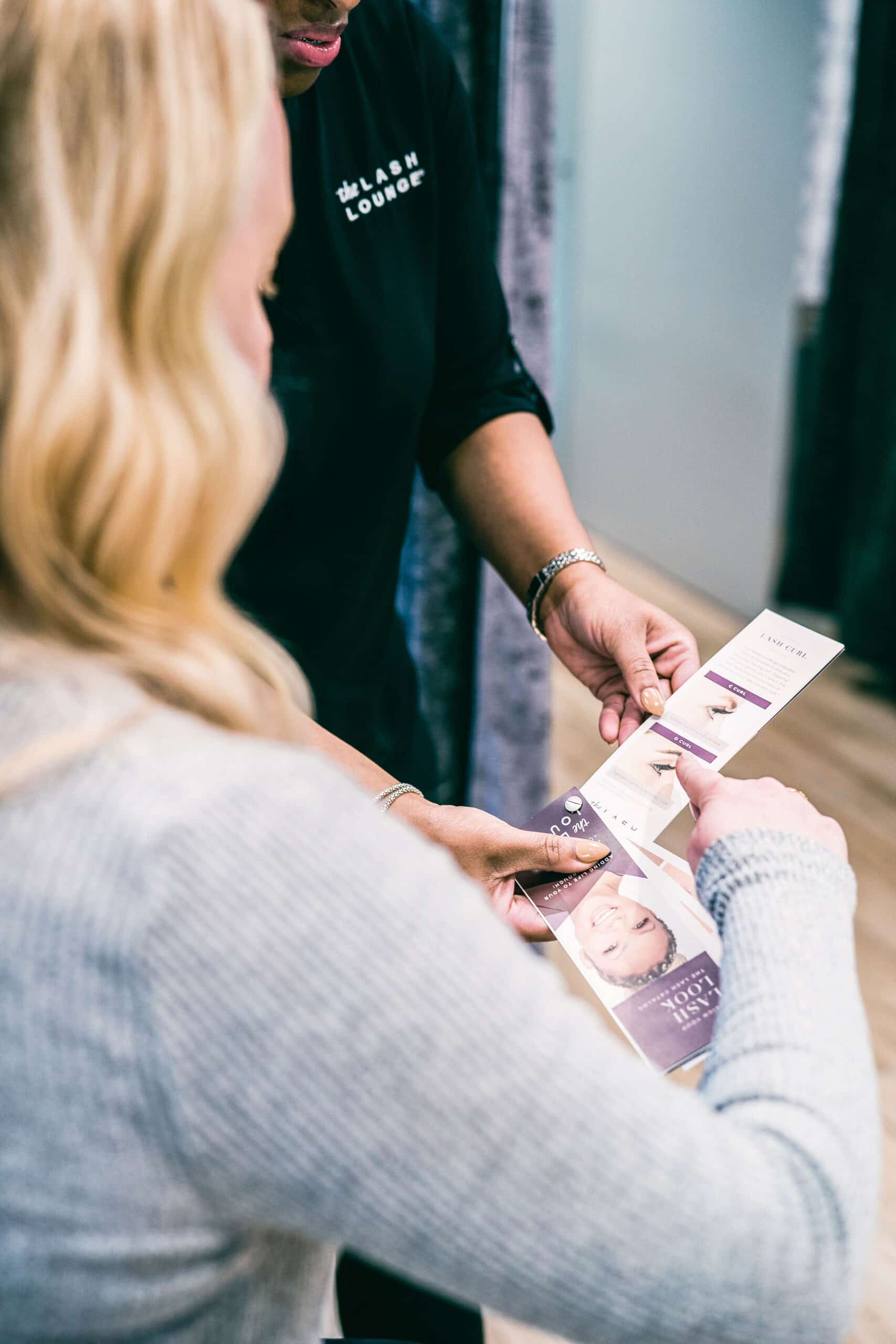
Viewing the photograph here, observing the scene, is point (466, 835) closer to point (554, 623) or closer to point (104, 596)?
point (554, 623)

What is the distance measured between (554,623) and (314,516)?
0.96 ft

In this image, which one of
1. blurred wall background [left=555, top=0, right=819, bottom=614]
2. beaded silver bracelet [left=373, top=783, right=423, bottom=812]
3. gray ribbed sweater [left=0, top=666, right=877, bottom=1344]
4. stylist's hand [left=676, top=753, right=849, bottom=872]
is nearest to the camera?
gray ribbed sweater [left=0, top=666, right=877, bottom=1344]

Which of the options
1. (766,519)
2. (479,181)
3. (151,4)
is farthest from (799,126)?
(151,4)

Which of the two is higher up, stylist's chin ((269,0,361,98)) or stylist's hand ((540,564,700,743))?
stylist's chin ((269,0,361,98))

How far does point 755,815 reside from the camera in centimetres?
66

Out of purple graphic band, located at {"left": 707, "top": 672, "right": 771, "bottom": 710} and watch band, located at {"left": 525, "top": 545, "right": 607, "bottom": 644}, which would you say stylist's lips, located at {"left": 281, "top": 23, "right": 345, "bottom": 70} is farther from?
purple graphic band, located at {"left": 707, "top": 672, "right": 771, "bottom": 710}

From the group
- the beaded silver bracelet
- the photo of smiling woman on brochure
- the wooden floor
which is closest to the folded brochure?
the photo of smiling woman on brochure

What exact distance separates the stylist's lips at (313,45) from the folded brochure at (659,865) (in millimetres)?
610

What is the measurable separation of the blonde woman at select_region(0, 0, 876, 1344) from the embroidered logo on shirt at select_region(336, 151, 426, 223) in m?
0.48

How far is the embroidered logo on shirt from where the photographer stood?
3.08ft

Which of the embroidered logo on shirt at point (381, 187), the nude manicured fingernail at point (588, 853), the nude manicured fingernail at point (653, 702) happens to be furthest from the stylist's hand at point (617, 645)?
the embroidered logo on shirt at point (381, 187)

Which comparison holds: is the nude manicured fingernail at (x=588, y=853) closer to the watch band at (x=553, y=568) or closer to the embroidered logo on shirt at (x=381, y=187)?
the watch band at (x=553, y=568)

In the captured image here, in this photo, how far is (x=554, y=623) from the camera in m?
1.11

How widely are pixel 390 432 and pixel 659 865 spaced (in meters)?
0.46
